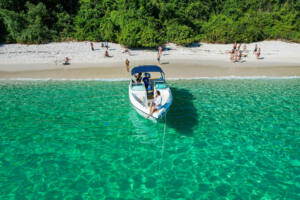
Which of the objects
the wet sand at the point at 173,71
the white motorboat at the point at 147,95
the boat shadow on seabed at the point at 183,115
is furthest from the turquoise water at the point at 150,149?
the wet sand at the point at 173,71

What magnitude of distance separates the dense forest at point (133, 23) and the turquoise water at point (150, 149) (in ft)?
62.7

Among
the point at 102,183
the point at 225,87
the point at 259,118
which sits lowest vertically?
the point at 102,183

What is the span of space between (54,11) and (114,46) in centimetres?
1658

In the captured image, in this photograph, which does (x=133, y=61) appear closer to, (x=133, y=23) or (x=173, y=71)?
(x=173, y=71)

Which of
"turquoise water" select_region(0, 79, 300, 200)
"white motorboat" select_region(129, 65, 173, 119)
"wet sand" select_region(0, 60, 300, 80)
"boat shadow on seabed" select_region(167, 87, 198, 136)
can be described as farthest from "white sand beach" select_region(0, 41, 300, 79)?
"white motorboat" select_region(129, 65, 173, 119)

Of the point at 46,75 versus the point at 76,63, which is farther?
the point at 76,63

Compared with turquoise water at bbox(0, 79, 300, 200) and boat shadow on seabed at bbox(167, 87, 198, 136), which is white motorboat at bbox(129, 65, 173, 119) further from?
turquoise water at bbox(0, 79, 300, 200)

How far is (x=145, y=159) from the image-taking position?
25.7 ft

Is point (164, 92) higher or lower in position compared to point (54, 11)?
lower

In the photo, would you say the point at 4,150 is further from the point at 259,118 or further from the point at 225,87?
the point at 225,87

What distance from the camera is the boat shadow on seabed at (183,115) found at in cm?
1013

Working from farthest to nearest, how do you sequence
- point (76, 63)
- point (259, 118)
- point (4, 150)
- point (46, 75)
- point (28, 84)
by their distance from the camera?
point (76, 63) < point (46, 75) < point (28, 84) < point (259, 118) < point (4, 150)

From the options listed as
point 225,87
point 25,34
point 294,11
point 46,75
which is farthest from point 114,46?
point 294,11

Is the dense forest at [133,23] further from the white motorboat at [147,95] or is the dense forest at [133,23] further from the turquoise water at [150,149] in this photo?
the turquoise water at [150,149]
